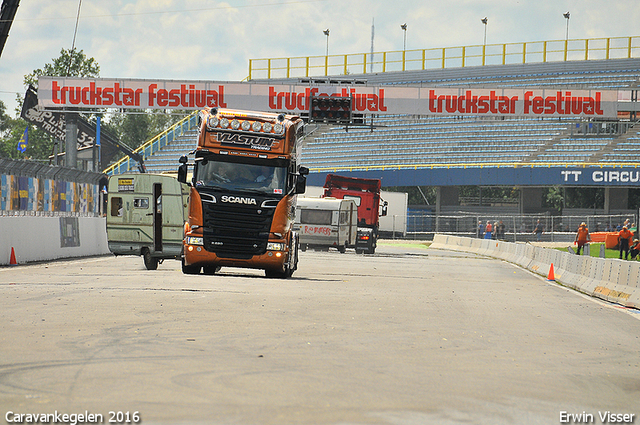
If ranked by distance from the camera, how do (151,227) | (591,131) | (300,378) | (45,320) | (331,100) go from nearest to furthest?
(300,378), (45,320), (151,227), (331,100), (591,131)

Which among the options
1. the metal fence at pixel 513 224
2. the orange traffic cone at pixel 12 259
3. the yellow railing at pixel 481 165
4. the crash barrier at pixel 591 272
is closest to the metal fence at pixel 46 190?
the orange traffic cone at pixel 12 259

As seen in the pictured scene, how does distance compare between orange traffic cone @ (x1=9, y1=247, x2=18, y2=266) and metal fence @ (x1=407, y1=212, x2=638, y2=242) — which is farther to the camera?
metal fence @ (x1=407, y1=212, x2=638, y2=242)

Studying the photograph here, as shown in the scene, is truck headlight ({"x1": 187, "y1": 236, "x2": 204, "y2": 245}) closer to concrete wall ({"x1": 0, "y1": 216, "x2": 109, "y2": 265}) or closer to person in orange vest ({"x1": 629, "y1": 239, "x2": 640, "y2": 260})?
concrete wall ({"x1": 0, "y1": 216, "x2": 109, "y2": 265})

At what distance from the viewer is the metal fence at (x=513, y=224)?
55.9 metres

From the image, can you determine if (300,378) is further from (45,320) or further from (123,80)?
(123,80)

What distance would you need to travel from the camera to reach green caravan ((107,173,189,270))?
74.1 ft

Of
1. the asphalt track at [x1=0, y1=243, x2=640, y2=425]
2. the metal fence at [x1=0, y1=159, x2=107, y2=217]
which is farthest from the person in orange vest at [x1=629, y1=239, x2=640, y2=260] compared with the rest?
the metal fence at [x1=0, y1=159, x2=107, y2=217]

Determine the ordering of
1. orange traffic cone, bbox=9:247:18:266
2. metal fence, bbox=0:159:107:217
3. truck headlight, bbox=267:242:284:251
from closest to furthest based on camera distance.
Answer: truck headlight, bbox=267:242:284:251 → orange traffic cone, bbox=9:247:18:266 → metal fence, bbox=0:159:107:217

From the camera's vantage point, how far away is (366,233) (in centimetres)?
4231

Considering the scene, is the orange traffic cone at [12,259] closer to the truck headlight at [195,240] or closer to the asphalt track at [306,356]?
the truck headlight at [195,240]

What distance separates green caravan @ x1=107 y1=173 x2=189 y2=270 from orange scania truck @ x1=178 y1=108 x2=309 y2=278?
4.83 meters

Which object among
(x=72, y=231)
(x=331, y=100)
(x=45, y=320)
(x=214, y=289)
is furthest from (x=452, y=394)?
(x=331, y=100)

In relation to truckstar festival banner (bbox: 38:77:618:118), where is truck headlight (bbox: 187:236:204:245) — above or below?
below

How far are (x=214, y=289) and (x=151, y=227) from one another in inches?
320
